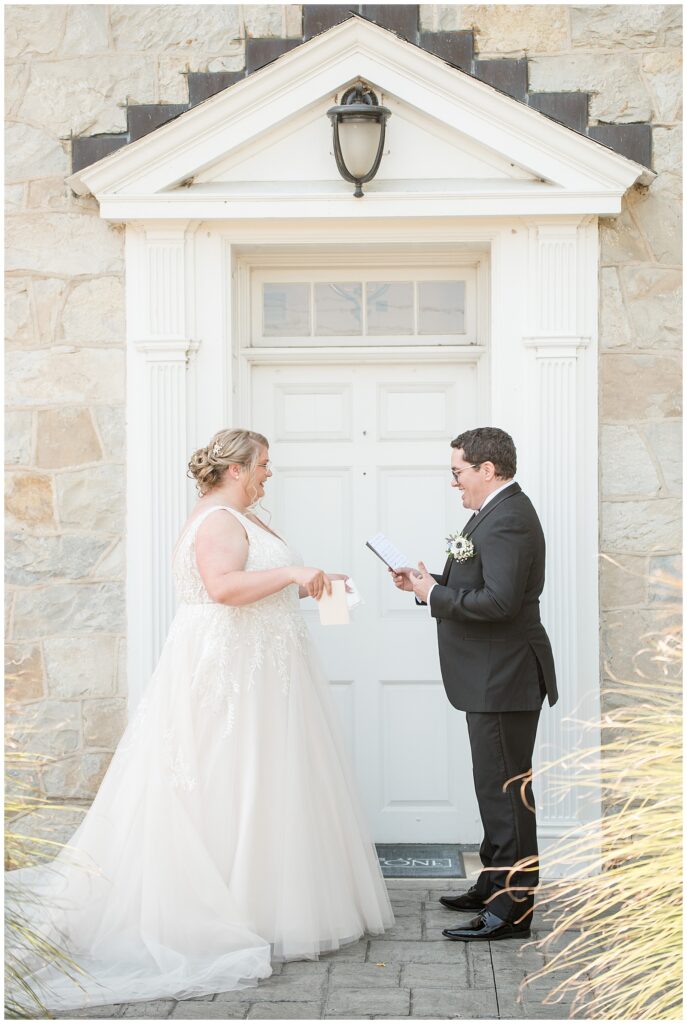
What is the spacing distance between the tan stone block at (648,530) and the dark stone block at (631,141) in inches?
61.7

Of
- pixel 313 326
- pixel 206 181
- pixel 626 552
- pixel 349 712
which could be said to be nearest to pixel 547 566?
pixel 626 552

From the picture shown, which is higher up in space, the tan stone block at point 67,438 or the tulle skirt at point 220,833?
the tan stone block at point 67,438

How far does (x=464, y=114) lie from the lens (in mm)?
5141

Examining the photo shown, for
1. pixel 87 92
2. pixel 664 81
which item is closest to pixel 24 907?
pixel 87 92

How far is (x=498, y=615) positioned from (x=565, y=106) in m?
2.52

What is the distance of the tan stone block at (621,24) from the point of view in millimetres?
5262

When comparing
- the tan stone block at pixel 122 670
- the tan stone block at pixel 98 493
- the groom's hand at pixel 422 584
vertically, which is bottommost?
the tan stone block at pixel 122 670

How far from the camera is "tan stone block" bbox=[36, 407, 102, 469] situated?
5.35 metres

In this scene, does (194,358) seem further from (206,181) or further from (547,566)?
(547,566)

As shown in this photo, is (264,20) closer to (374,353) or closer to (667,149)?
(374,353)

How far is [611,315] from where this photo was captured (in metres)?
5.25

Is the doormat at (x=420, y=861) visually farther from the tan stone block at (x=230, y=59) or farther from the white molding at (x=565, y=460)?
the tan stone block at (x=230, y=59)

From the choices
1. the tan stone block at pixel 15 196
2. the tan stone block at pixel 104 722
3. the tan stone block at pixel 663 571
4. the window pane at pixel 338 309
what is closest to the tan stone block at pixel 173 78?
the tan stone block at pixel 15 196

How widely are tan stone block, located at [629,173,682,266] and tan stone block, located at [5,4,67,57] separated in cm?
283
